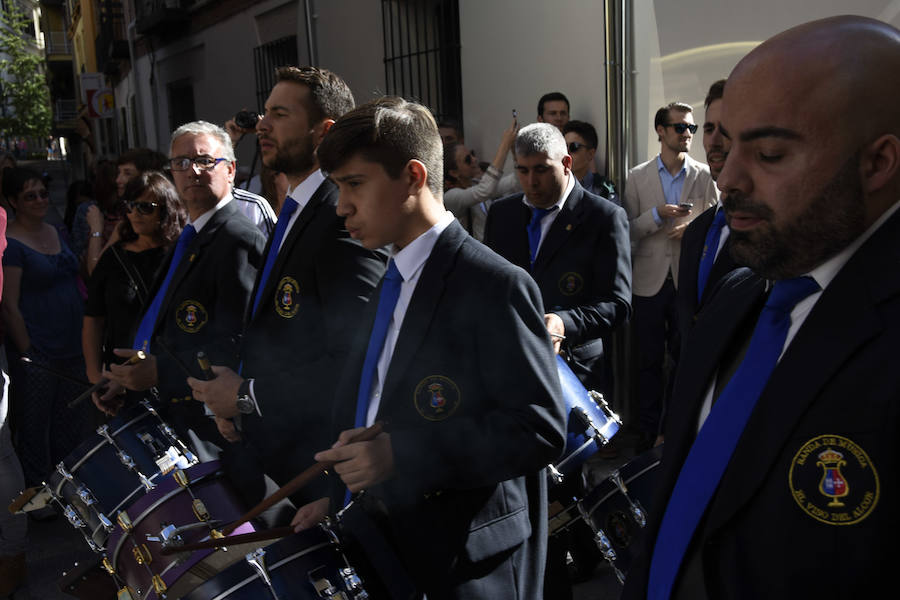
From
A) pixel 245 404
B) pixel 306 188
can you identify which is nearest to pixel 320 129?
pixel 306 188

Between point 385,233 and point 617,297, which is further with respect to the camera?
point 617,297

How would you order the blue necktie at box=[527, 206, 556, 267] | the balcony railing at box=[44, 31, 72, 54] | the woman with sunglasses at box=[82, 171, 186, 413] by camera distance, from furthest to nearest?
the balcony railing at box=[44, 31, 72, 54]
the woman with sunglasses at box=[82, 171, 186, 413]
the blue necktie at box=[527, 206, 556, 267]

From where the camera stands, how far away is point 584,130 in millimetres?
5594

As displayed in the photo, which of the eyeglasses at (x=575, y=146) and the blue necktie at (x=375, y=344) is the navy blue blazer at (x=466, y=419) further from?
the eyeglasses at (x=575, y=146)

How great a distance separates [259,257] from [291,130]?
606 millimetres

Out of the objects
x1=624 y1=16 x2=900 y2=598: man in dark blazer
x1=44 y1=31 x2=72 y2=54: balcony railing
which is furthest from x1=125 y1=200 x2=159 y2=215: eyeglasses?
x1=44 y1=31 x2=72 y2=54: balcony railing

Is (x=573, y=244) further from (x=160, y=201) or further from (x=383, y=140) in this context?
(x=160, y=201)

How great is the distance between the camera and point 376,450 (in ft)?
6.43

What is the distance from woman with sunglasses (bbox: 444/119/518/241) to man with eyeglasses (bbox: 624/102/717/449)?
35.3 inches

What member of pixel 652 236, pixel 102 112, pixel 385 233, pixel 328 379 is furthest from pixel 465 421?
pixel 102 112

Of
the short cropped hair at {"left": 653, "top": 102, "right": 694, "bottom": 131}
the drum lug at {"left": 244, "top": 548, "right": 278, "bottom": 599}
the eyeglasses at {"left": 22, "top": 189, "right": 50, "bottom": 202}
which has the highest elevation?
the short cropped hair at {"left": 653, "top": 102, "right": 694, "bottom": 131}

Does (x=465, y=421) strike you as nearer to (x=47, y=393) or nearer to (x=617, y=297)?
(x=617, y=297)

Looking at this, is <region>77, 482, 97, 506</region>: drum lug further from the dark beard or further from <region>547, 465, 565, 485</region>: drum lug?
the dark beard

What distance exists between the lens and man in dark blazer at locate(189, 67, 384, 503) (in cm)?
267
